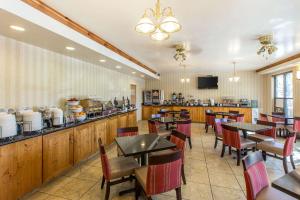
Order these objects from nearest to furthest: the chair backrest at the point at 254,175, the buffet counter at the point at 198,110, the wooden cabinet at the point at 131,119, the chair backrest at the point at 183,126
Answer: the chair backrest at the point at 254,175 → the chair backrest at the point at 183,126 → the wooden cabinet at the point at 131,119 → the buffet counter at the point at 198,110

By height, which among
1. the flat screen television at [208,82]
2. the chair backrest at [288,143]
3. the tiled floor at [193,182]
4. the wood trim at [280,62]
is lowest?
the tiled floor at [193,182]

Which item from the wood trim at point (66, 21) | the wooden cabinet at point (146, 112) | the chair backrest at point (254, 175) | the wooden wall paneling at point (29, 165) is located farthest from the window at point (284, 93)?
the wooden wall paneling at point (29, 165)

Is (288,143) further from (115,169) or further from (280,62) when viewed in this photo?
(280,62)

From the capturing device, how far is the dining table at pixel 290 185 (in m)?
1.33

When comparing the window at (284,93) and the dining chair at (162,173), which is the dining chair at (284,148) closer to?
the dining chair at (162,173)

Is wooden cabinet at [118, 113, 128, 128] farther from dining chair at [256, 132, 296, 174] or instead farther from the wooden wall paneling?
dining chair at [256, 132, 296, 174]

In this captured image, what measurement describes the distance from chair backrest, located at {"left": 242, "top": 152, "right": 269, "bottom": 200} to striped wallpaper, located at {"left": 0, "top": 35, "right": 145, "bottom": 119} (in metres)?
3.65

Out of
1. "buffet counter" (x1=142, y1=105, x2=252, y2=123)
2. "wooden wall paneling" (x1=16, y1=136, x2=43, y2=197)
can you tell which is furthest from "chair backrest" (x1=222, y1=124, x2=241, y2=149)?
"buffet counter" (x1=142, y1=105, x2=252, y2=123)

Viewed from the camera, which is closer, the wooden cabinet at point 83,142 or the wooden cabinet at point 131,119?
the wooden cabinet at point 83,142

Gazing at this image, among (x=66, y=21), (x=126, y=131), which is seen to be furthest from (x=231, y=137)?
(x=66, y=21)

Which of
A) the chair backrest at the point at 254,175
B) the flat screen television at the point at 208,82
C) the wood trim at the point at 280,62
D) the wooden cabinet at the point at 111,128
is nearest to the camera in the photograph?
the chair backrest at the point at 254,175

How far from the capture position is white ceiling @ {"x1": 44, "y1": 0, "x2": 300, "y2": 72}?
99.3 inches

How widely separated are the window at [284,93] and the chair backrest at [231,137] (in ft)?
16.0

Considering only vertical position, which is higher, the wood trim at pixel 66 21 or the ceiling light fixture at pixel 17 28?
the wood trim at pixel 66 21
